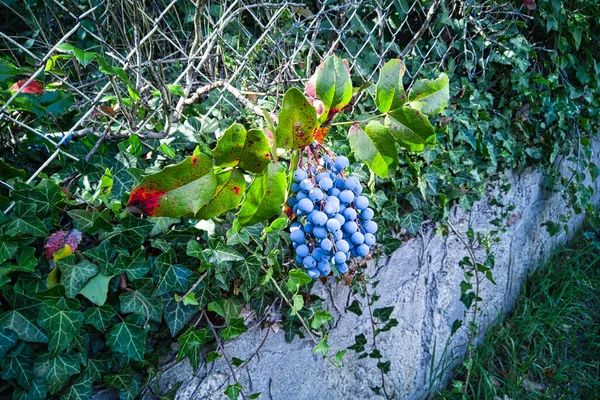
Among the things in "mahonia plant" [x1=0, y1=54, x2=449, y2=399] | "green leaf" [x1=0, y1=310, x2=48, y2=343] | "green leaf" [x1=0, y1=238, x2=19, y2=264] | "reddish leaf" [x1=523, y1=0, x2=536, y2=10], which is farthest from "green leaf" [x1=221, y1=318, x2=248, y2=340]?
"reddish leaf" [x1=523, y1=0, x2=536, y2=10]

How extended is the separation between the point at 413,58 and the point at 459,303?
102 cm

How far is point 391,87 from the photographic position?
914 millimetres

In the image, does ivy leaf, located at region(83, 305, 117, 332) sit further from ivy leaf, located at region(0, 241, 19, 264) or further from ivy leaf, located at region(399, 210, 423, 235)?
ivy leaf, located at region(399, 210, 423, 235)

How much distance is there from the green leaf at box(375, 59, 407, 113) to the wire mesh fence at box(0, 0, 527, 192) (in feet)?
1.25

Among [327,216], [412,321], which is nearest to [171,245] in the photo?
[327,216]

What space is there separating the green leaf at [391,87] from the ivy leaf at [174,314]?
0.64 m

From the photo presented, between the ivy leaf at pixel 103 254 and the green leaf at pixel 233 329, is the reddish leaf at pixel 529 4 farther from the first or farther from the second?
the ivy leaf at pixel 103 254

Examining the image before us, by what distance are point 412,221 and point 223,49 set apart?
84 centimetres

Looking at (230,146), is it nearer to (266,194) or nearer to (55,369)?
(266,194)

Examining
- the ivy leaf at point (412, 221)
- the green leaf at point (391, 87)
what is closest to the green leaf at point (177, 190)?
the green leaf at point (391, 87)

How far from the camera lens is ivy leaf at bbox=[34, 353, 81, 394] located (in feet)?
3.19

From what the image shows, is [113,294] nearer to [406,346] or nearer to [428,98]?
[428,98]

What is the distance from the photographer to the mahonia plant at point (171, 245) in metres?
0.82

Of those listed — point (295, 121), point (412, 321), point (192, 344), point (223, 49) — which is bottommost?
point (412, 321)
